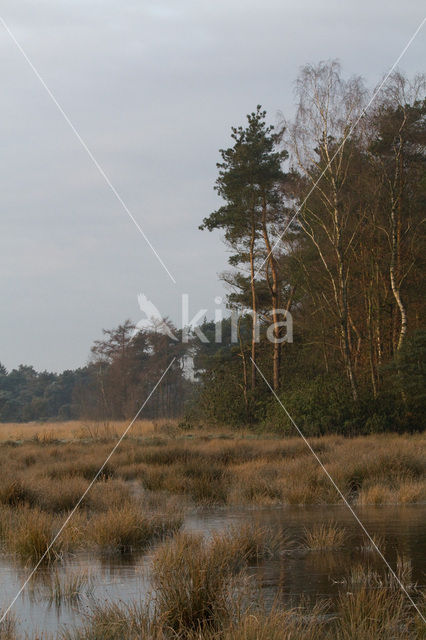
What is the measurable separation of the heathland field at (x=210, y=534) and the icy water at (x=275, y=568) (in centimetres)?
13

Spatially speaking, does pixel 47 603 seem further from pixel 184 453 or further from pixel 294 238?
pixel 294 238

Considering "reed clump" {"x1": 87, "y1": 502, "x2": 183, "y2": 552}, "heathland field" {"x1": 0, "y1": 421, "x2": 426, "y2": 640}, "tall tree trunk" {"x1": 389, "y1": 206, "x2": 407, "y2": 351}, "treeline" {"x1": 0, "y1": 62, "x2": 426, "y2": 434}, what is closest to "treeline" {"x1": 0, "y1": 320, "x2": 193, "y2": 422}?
"treeline" {"x1": 0, "y1": 62, "x2": 426, "y2": 434}

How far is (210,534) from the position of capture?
970cm

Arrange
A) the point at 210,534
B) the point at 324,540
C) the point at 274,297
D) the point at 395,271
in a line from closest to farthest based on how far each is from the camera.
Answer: the point at 324,540 < the point at 210,534 < the point at 395,271 < the point at 274,297

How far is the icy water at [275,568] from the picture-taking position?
6.56 m

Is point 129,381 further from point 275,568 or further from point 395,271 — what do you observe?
point 275,568

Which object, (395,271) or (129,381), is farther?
(129,381)

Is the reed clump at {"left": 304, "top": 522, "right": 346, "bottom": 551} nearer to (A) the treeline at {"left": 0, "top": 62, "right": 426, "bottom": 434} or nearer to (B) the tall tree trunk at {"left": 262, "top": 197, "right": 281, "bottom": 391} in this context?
(A) the treeline at {"left": 0, "top": 62, "right": 426, "bottom": 434}

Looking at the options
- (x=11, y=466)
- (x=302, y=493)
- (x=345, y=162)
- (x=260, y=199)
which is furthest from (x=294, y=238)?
(x=302, y=493)

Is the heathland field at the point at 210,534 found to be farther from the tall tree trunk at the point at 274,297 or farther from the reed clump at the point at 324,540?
the tall tree trunk at the point at 274,297

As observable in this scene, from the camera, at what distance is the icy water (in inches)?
258

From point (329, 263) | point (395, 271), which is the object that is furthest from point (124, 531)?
point (329, 263)

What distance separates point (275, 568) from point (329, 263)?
22.8 meters

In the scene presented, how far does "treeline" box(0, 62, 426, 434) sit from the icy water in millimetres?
13625
